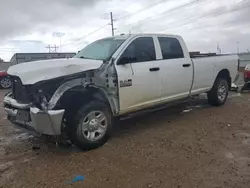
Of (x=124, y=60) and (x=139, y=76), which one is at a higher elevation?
(x=124, y=60)

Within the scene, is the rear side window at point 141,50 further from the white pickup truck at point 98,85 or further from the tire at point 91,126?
the tire at point 91,126

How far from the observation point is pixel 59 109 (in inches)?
166

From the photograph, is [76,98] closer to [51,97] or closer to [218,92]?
[51,97]

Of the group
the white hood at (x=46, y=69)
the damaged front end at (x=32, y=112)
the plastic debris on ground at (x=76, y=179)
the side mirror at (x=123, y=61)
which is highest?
the side mirror at (x=123, y=61)

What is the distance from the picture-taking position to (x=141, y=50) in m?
5.52

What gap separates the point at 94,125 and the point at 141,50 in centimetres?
185

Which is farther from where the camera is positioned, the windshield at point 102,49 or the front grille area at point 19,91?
the windshield at point 102,49

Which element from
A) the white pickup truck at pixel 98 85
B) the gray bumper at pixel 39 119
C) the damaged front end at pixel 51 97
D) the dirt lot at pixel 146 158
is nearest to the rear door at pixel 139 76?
the white pickup truck at pixel 98 85

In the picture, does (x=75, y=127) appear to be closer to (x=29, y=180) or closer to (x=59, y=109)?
(x=59, y=109)

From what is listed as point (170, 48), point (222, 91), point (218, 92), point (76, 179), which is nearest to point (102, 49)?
point (170, 48)

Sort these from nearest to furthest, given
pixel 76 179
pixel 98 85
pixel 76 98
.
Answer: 1. pixel 76 179
2. pixel 76 98
3. pixel 98 85

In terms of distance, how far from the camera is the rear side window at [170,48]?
5.96m

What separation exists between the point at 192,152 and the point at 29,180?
2418mm

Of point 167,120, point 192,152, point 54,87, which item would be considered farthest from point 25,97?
point 167,120
